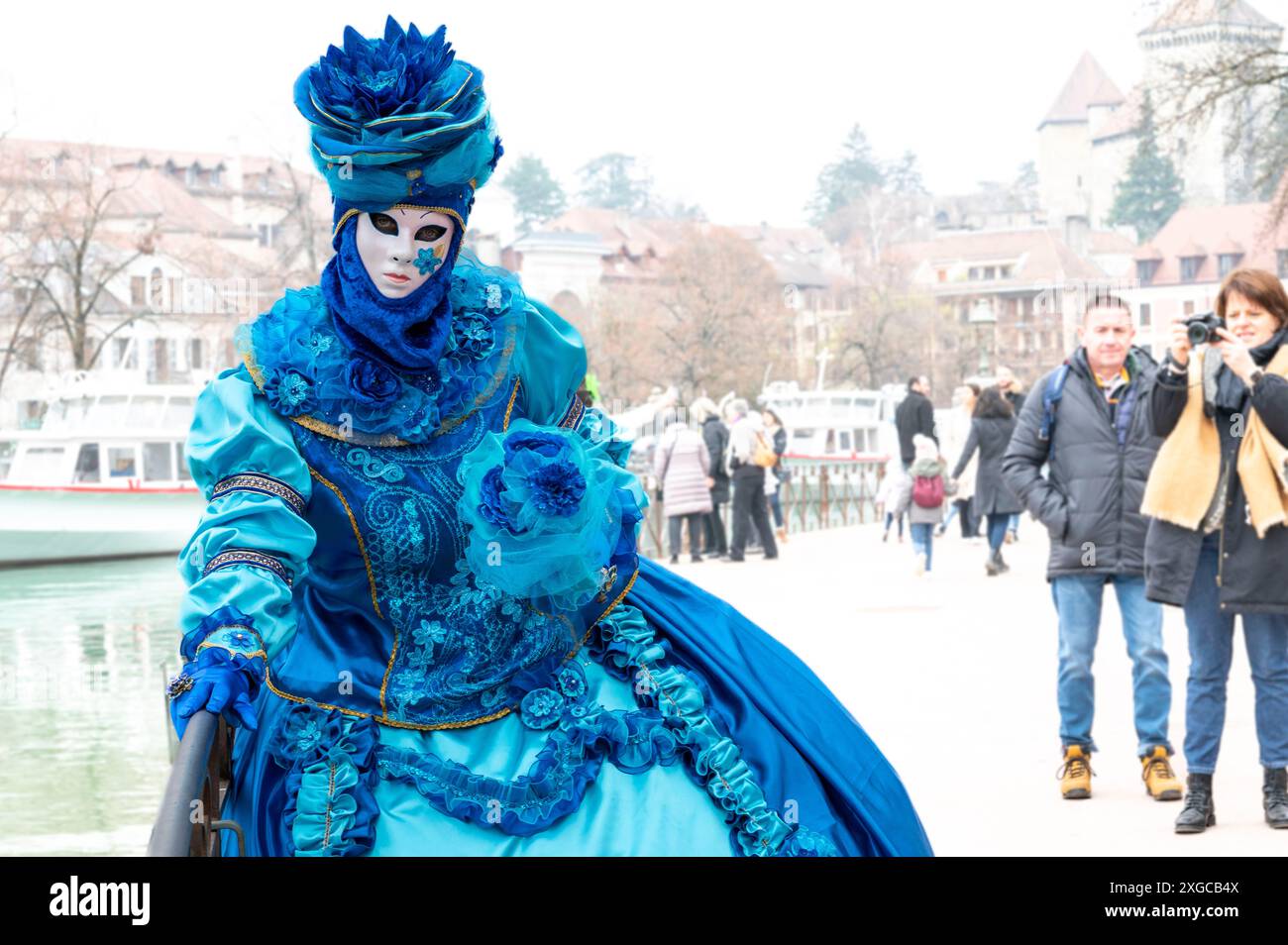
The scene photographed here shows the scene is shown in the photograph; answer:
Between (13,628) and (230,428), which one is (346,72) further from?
(13,628)

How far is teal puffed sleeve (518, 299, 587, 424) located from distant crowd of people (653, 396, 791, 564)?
1501 centimetres

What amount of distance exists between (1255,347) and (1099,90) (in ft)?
504

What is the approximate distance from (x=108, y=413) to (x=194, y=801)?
29614 mm

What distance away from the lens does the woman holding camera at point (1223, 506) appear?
618 centimetres

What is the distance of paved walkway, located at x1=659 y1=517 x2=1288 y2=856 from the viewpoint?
21.0ft

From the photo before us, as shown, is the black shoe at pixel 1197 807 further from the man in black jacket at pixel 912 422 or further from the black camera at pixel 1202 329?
the man in black jacket at pixel 912 422

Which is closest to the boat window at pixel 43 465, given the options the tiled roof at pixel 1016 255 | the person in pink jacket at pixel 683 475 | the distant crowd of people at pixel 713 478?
the distant crowd of people at pixel 713 478

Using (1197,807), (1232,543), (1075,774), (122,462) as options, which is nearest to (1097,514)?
(1232,543)

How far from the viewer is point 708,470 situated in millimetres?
19672

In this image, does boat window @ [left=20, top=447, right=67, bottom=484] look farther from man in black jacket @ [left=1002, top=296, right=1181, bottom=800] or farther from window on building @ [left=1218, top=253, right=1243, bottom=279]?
window on building @ [left=1218, top=253, right=1243, bottom=279]

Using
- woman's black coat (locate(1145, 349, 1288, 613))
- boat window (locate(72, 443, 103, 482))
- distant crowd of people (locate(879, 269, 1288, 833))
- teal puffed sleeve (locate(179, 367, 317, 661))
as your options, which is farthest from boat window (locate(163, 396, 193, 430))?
teal puffed sleeve (locate(179, 367, 317, 661))

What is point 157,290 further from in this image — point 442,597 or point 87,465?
point 442,597

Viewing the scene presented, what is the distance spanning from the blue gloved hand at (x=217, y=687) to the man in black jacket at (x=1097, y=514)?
4862 mm

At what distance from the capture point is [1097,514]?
23.1 ft
